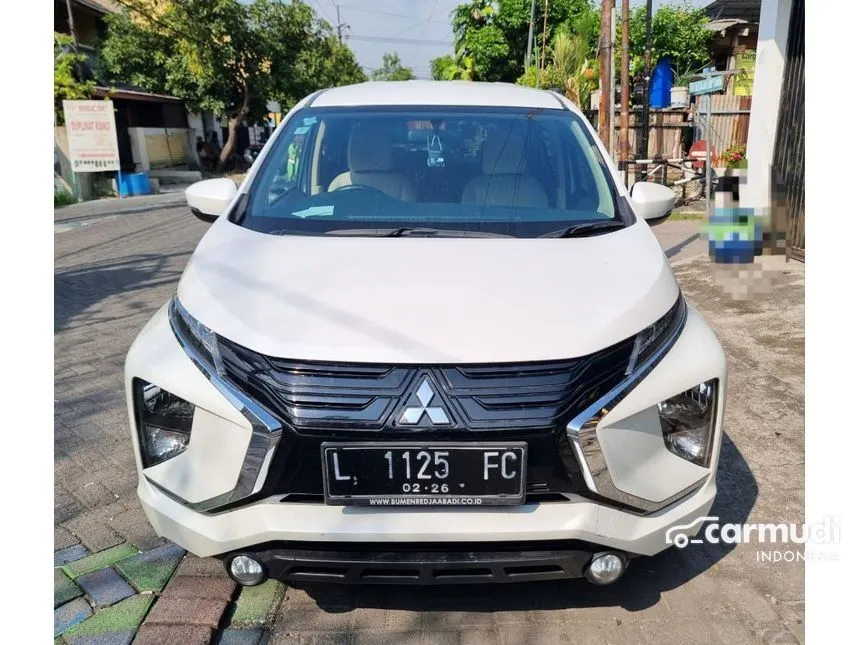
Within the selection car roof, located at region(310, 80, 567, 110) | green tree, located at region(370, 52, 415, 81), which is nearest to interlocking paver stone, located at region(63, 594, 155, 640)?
car roof, located at region(310, 80, 567, 110)

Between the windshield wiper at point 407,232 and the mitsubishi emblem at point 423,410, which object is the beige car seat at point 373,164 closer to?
the windshield wiper at point 407,232

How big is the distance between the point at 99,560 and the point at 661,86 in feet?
54.8

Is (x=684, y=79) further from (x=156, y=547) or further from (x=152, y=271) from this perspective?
(x=156, y=547)

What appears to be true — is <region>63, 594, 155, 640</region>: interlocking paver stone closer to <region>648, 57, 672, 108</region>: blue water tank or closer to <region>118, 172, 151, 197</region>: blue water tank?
<region>648, 57, 672, 108</region>: blue water tank

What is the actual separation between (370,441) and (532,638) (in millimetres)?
988

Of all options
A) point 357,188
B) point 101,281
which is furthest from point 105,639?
point 101,281

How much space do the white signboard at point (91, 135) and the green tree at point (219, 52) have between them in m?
7.48

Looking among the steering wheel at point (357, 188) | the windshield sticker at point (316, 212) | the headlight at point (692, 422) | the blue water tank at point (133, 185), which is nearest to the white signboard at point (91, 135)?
the blue water tank at point (133, 185)

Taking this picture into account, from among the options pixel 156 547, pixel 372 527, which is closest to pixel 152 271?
pixel 156 547

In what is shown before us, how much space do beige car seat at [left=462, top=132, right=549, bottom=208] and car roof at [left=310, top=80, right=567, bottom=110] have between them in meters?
0.28

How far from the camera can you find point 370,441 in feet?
6.34

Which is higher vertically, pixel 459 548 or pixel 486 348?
pixel 486 348

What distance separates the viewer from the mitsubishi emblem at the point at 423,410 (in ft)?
6.32

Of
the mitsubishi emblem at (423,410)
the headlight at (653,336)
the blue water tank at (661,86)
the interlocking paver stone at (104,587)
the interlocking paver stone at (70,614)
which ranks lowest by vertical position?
the interlocking paver stone at (70,614)
